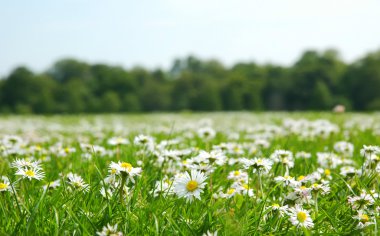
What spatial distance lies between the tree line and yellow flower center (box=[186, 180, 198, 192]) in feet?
197

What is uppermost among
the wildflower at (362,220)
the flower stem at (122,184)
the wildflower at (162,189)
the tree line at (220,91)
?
the tree line at (220,91)

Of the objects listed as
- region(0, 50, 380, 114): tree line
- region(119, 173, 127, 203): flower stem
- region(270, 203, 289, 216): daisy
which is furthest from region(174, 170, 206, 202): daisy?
region(0, 50, 380, 114): tree line

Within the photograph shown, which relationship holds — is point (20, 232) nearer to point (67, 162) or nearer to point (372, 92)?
point (67, 162)

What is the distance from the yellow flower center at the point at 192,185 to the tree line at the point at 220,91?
60.0m

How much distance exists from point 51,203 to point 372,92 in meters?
66.5

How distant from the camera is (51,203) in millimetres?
1889

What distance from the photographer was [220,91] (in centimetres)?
7200

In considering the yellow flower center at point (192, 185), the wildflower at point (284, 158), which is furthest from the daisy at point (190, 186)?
the wildflower at point (284, 158)

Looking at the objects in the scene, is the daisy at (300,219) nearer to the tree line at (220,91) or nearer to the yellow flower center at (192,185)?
the yellow flower center at (192,185)

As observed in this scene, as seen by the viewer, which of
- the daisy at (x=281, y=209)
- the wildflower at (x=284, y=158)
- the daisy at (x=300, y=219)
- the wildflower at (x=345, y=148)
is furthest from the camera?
the wildflower at (x=345, y=148)

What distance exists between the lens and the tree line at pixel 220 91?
206 ft

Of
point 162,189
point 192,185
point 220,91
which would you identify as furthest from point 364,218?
point 220,91

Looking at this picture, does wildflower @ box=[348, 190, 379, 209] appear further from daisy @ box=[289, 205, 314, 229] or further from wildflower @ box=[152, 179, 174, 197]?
wildflower @ box=[152, 179, 174, 197]

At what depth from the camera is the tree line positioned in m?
62.7
